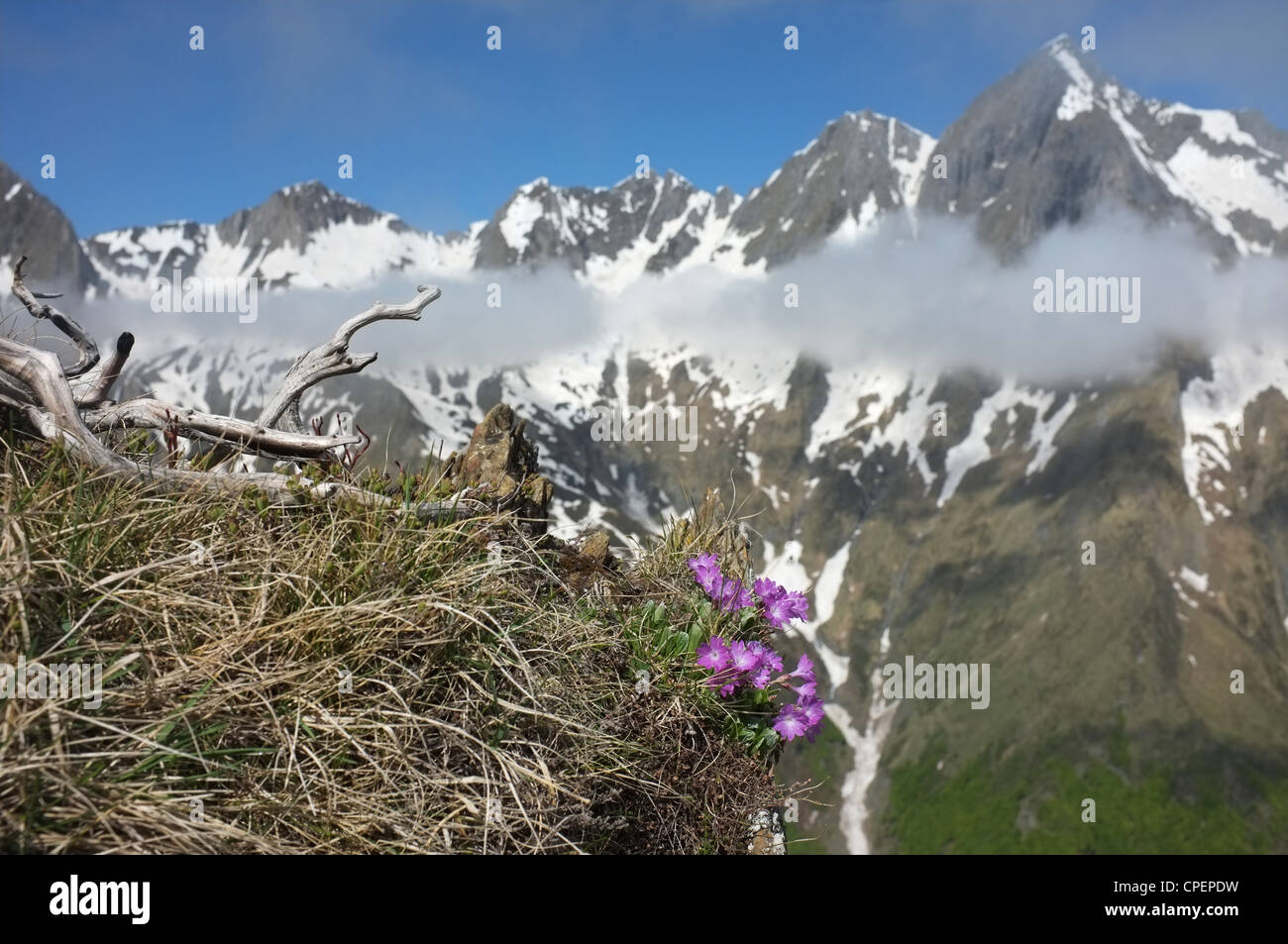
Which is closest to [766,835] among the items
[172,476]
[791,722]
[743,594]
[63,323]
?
[791,722]

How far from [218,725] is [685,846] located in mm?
2943

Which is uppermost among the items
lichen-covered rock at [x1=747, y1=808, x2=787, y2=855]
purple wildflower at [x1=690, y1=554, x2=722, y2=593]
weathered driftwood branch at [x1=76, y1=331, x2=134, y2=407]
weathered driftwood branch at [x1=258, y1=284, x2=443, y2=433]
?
weathered driftwood branch at [x1=258, y1=284, x2=443, y2=433]

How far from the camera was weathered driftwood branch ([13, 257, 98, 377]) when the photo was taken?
8328 millimetres

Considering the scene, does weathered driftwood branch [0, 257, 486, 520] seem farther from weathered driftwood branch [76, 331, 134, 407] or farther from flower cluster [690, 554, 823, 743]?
flower cluster [690, 554, 823, 743]

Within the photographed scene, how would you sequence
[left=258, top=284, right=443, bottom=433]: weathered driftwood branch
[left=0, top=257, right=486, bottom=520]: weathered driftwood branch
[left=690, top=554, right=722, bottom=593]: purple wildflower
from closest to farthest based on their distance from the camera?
1. [left=0, top=257, right=486, bottom=520]: weathered driftwood branch
2. [left=690, top=554, right=722, bottom=593]: purple wildflower
3. [left=258, top=284, right=443, bottom=433]: weathered driftwood branch

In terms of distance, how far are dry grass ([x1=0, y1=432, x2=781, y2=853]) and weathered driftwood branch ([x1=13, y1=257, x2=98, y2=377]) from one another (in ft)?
8.10

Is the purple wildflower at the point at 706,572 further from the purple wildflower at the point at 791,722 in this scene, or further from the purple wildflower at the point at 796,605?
the purple wildflower at the point at 791,722

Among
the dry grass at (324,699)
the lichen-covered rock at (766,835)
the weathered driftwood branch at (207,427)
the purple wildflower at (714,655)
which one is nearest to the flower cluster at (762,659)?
the purple wildflower at (714,655)

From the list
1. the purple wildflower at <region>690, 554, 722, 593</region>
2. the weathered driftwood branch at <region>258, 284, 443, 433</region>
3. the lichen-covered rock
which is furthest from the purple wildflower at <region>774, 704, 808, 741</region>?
the weathered driftwood branch at <region>258, 284, 443, 433</region>

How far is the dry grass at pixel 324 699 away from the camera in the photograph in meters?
4.10
